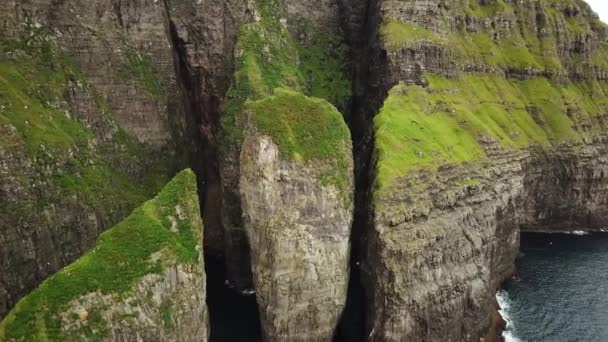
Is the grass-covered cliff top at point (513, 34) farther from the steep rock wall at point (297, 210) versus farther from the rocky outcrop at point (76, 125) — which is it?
the rocky outcrop at point (76, 125)

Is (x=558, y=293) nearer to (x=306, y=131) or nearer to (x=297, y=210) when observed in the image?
(x=297, y=210)

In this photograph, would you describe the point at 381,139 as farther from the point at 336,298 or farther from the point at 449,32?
the point at 449,32

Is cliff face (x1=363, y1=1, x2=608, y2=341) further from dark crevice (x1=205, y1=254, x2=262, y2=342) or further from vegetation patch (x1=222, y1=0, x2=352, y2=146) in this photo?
dark crevice (x1=205, y1=254, x2=262, y2=342)

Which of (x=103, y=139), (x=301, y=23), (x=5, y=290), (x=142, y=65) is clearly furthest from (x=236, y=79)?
(x=5, y=290)

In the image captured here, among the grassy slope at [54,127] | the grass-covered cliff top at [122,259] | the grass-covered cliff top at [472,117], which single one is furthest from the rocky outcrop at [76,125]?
the grass-covered cliff top at [472,117]

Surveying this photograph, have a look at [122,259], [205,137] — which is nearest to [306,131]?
[122,259]
